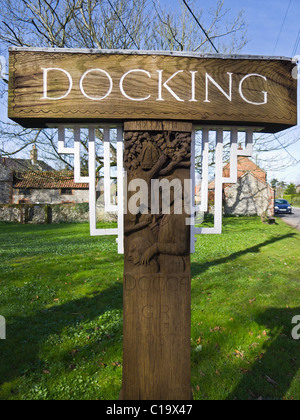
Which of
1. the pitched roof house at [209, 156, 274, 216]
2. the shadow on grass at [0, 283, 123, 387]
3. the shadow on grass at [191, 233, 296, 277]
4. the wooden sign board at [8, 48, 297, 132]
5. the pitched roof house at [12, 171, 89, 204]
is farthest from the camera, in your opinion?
the pitched roof house at [12, 171, 89, 204]

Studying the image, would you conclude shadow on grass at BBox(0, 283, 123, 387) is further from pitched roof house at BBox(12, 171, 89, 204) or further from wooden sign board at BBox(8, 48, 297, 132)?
pitched roof house at BBox(12, 171, 89, 204)

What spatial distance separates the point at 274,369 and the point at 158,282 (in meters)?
2.29

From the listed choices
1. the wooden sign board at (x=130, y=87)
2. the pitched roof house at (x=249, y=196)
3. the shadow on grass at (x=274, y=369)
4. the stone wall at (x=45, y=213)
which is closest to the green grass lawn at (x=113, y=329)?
the shadow on grass at (x=274, y=369)

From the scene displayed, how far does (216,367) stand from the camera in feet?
9.21

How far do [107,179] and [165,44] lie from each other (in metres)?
13.2

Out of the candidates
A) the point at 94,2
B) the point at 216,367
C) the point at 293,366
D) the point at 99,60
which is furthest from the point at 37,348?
the point at 94,2

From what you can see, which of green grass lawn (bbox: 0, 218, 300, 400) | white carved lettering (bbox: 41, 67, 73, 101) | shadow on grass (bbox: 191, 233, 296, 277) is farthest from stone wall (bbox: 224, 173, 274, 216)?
white carved lettering (bbox: 41, 67, 73, 101)

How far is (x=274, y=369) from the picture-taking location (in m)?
2.79

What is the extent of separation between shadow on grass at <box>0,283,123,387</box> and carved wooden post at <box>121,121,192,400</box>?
190cm

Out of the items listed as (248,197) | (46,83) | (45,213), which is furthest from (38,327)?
(248,197)

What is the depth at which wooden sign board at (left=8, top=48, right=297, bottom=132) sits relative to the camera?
147 cm

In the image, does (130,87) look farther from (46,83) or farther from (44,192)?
(44,192)

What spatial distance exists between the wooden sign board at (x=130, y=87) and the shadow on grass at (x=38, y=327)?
274 cm
